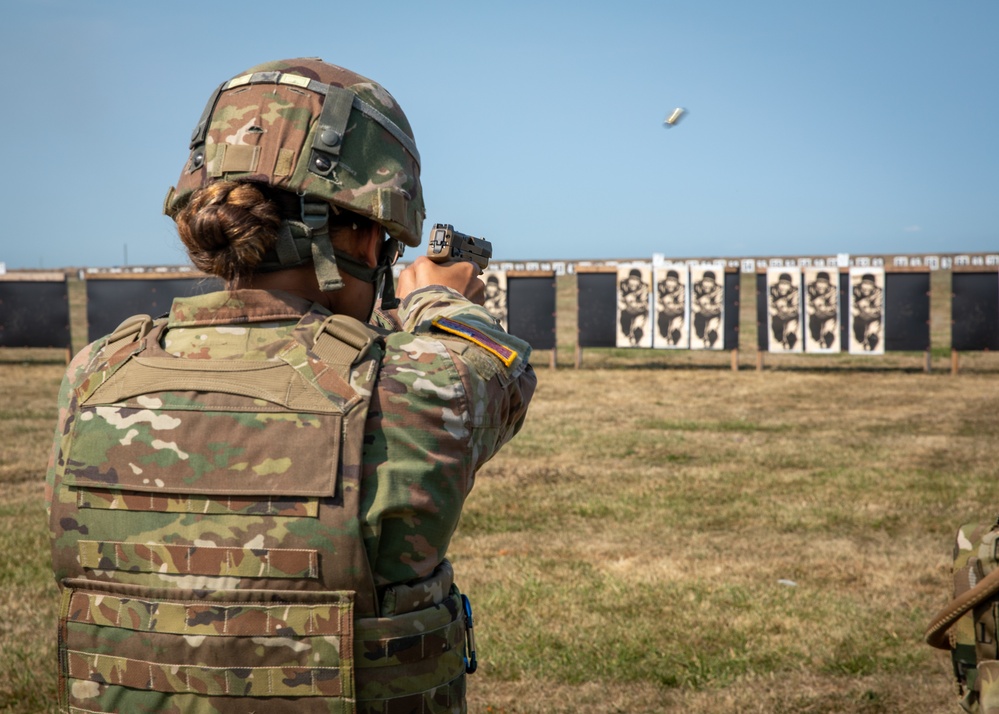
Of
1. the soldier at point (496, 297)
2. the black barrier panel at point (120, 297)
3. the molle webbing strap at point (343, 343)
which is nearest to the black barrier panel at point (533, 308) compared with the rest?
the soldier at point (496, 297)

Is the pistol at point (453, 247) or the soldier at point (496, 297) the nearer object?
the pistol at point (453, 247)

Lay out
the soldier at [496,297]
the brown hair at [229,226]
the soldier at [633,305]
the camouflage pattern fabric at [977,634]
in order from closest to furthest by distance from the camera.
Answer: the brown hair at [229,226] → the camouflage pattern fabric at [977,634] → the soldier at [633,305] → the soldier at [496,297]

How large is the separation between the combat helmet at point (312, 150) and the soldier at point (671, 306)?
16.0m

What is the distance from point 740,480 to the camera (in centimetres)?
776

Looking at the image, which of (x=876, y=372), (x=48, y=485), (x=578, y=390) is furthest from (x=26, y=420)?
(x=876, y=372)

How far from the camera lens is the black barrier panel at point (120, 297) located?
1816cm

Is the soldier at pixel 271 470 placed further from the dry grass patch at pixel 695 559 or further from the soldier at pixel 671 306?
the soldier at pixel 671 306

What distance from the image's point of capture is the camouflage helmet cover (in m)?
1.73

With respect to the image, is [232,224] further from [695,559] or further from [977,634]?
[695,559]

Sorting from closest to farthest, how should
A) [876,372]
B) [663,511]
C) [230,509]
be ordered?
1. [230,509]
2. [663,511]
3. [876,372]

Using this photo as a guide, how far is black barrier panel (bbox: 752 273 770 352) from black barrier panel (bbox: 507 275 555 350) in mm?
3479

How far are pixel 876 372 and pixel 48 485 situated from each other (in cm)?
1544

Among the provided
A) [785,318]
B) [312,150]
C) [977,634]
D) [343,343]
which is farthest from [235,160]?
[785,318]

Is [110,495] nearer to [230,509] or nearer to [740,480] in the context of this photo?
[230,509]
